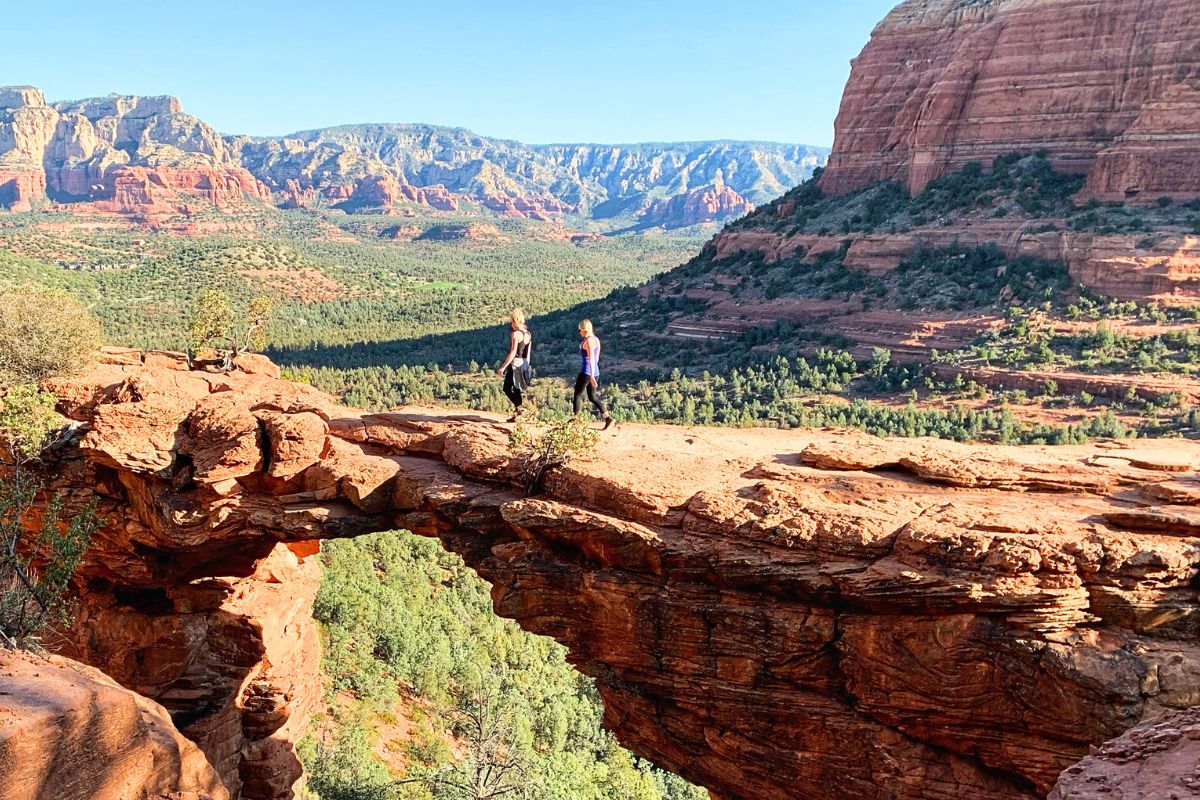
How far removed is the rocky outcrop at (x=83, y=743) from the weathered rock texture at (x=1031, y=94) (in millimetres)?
59299

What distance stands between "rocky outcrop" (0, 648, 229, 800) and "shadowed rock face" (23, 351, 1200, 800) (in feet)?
14.6

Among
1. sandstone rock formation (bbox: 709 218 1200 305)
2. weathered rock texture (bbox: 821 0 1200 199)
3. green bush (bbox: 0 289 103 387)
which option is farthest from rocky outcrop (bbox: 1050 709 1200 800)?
weathered rock texture (bbox: 821 0 1200 199)

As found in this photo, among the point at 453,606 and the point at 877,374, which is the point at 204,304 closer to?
the point at 453,606

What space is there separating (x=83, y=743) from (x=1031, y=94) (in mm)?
68717

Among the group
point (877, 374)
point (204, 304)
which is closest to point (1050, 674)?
point (204, 304)

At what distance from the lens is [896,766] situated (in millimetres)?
10430

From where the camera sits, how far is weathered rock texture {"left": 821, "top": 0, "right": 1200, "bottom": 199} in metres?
52.7

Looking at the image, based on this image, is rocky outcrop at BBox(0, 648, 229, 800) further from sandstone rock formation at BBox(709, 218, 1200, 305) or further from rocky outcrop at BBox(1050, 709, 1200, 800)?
sandstone rock formation at BBox(709, 218, 1200, 305)

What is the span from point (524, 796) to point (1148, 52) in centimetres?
6093

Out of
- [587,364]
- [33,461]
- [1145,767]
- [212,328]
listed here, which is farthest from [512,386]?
[1145,767]

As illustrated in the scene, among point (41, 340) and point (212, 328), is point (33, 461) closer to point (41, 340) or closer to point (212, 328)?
point (41, 340)

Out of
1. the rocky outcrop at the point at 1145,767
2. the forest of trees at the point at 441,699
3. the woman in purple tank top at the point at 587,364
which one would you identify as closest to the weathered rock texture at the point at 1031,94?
the forest of trees at the point at 441,699

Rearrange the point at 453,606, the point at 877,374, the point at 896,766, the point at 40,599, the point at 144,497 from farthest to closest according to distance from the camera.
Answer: the point at 877,374 < the point at 453,606 < the point at 144,497 < the point at 40,599 < the point at 896,766

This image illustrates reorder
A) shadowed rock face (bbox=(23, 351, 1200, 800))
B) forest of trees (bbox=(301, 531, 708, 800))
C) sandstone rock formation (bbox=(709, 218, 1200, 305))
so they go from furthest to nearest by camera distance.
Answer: sandstone rock formation (bbox=(709, 218, 1200, 305))
forest of trees (bbox=(301, 531, 708, 800))
shadowed rock face (bbox=(23, 351, 1200, 800))
